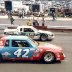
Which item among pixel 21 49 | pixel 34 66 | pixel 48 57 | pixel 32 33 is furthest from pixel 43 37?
pixel 34 66

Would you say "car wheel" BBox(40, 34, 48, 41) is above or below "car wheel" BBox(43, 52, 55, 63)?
below

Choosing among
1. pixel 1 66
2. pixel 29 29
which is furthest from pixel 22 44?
pixel 29 29

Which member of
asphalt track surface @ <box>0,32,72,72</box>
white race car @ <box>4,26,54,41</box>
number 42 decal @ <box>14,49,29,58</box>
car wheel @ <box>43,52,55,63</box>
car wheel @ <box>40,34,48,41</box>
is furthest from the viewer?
car wheel @ <box>40,34,48,41</box>

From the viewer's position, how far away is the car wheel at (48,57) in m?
14.6

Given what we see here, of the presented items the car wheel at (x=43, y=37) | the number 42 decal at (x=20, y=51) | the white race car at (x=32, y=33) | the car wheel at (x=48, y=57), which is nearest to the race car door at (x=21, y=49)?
the number 42 decal at (x=20, y=51)

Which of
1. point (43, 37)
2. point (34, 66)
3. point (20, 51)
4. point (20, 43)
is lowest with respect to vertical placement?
Result: point (43, 37)

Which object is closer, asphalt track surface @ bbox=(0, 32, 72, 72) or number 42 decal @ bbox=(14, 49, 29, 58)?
asphalt track surface @ bbox=(0, 32, 72, 72)

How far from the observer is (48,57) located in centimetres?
1472

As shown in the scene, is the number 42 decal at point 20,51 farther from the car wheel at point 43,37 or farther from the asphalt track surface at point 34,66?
the car wheel at point 43,37

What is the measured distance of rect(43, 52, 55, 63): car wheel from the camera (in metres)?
14.6

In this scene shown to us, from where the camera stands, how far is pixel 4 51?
1446 centimetres

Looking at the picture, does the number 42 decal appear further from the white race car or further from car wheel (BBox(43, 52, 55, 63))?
the white race car

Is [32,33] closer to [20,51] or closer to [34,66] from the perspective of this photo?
[20,51]

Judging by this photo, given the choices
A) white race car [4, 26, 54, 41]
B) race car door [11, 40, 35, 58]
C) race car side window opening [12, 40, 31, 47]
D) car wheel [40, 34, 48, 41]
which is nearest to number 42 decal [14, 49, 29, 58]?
race car door [11, 40, 35, 58]
